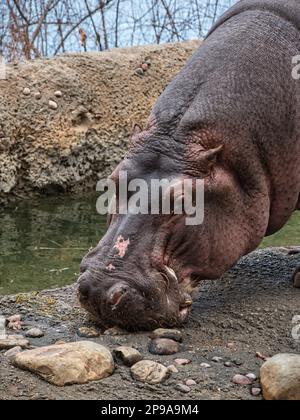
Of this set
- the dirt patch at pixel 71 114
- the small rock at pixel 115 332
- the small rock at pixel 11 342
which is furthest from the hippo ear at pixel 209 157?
the dirt patch at pixel 71 114

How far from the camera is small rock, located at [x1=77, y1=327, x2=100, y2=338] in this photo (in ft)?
7.95

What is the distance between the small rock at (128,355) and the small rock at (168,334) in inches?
6.6

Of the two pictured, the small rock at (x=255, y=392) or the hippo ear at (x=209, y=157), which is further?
the hippo ear at (x=209, y=157)

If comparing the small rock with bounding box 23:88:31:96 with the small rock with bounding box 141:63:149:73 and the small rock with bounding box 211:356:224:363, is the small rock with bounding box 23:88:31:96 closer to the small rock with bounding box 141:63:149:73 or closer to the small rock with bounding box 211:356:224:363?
the small rock with bounding box 141:63:149:73

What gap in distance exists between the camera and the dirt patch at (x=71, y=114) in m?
6.13

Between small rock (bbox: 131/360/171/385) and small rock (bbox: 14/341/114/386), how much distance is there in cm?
7

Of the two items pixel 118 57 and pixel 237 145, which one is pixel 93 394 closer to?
pixel 237 145

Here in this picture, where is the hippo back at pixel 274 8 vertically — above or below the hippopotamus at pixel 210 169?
above

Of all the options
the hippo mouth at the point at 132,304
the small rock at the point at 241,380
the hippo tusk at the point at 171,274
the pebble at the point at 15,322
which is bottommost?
the small rock at the point at 241,380

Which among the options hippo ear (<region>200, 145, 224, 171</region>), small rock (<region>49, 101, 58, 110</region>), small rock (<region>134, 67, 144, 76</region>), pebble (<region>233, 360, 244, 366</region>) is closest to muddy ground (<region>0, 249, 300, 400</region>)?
pebble (<region>233, 360, 244, 366</region>)

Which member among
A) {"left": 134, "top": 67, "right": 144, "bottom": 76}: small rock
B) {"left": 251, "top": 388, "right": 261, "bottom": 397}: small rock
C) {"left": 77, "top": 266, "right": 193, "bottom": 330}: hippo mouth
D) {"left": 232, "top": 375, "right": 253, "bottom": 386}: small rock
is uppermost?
{"left": 134, "top": 67, "right": 144, "bottom": 76}: small rock

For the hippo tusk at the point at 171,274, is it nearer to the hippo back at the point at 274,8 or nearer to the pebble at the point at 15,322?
the pebble at the point at 15,322

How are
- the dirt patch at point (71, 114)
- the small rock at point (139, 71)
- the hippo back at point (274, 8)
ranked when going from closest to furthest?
the hippo back at point (274, 8) → the dirt patch at point (71, 114) → the small rock at point (139, 71)
